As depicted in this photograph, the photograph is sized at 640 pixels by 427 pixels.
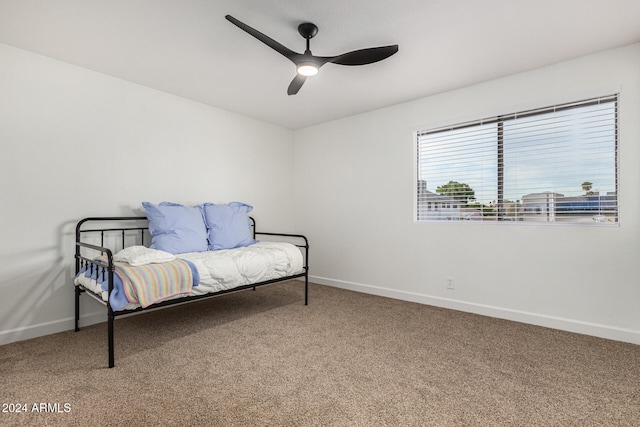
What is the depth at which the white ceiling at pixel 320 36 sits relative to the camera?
192 centimetres

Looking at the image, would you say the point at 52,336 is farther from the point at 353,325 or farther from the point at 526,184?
the point at 526,184

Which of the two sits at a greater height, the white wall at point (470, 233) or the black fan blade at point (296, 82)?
the black fan blade at point (296, 82)

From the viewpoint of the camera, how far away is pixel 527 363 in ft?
6.70

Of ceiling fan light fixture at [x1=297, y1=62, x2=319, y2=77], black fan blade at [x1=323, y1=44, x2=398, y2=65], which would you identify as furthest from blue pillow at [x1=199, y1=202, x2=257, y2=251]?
black fan blade at [x1=323, y1=44, x2=398, y2=65]

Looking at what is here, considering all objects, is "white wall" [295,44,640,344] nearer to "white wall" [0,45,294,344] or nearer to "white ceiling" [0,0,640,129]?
"white ceiling" [0,0,640,129]

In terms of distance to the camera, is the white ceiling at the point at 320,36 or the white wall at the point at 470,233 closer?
the white ceiling at the point at 320,36

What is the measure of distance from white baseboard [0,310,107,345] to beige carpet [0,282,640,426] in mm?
118

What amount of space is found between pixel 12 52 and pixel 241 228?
7.39ft

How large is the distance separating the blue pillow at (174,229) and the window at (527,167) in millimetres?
2346

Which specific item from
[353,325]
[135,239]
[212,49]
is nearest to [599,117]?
[353,325]

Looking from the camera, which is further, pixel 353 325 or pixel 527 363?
pixel 353 325

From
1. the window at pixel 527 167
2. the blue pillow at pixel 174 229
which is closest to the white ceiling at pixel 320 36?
the window at pixel 527 167

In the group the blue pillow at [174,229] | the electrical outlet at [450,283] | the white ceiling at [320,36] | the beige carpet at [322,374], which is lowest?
the beige carpet at [322,374]

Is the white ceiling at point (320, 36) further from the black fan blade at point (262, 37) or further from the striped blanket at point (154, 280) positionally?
the striped blanket at point (154, 280)
